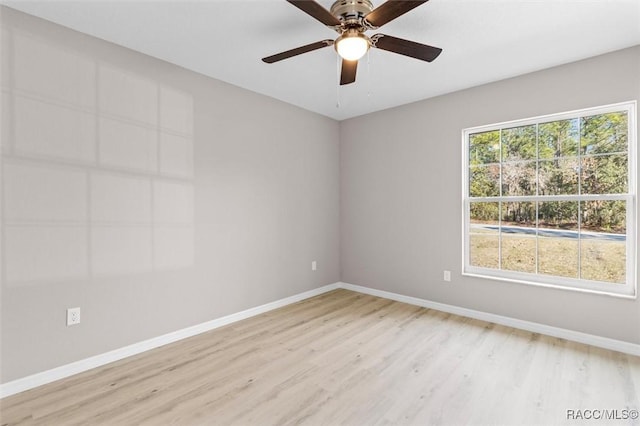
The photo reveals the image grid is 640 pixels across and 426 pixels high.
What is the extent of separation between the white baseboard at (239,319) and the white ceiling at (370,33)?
2499 mm

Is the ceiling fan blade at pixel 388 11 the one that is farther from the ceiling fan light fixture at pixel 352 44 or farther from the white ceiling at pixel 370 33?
the white ceiling at pixel 370 33

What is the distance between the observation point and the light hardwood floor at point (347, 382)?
186cm

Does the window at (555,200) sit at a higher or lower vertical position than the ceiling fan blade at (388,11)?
lower

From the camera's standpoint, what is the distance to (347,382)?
86.7 inches

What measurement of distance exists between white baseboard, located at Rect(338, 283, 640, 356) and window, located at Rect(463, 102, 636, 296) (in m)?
0.41

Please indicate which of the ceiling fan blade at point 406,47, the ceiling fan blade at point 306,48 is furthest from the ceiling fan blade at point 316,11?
the ceiling fan blade at point 406,47

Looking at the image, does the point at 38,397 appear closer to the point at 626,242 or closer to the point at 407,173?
the point at 407,173

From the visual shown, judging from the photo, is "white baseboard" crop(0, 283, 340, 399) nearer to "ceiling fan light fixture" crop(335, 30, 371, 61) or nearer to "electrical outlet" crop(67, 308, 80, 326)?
"electrical outlet" crop(67, 308, 80, 326)

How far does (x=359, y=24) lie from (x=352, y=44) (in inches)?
4.5

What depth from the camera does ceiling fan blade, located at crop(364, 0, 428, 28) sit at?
158 centimetres

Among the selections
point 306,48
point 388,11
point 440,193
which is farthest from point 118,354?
point 440,193

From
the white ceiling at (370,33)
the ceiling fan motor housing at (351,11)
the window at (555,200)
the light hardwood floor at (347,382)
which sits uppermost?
the white ceiling at (370,33)

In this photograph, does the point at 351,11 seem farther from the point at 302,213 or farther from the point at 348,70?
the point at 302,213

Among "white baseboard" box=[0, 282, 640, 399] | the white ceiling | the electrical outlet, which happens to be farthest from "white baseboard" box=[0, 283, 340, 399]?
the white ceiling
